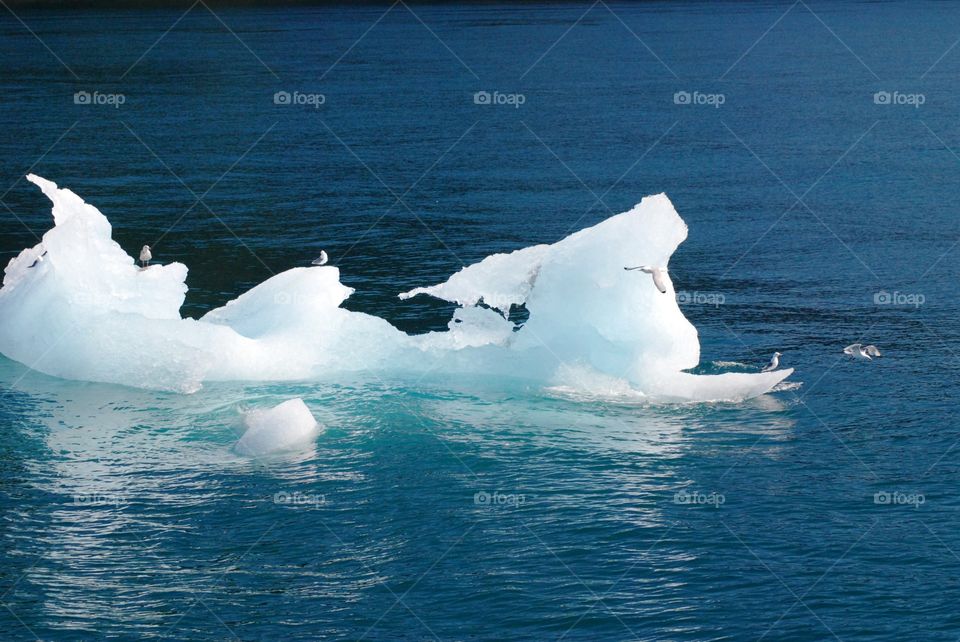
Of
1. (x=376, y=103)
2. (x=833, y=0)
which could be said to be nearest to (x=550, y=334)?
(x=376, y=103)

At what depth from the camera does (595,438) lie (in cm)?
2630

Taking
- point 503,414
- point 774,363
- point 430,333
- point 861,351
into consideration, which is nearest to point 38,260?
point 430,333

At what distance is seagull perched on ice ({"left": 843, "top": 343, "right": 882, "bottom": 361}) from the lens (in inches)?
1233

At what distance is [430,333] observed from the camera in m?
30.4

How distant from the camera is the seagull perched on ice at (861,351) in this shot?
31.3m

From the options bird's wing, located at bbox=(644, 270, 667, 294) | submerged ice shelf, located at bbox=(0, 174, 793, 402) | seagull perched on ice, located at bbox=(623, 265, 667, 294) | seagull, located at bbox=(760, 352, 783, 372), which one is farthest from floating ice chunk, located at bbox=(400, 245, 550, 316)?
seagull, located at bbox=(760, 352, 783, 372)

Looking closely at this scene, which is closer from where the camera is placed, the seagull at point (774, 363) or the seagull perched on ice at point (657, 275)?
the seagull perched on ice at point (657, 275)

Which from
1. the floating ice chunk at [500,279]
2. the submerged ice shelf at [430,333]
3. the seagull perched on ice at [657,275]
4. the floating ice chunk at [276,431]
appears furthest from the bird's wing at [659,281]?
the floating ice chunk at [276,431]

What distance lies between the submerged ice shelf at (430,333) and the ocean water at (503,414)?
0.67 meters

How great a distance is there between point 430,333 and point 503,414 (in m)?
3.39

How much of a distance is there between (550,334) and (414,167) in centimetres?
2760

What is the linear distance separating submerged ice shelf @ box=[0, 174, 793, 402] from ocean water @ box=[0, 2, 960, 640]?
0.67 metres

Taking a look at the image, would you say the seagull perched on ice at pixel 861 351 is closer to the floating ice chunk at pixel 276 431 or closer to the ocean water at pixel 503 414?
the ocean water at pixel 503 414

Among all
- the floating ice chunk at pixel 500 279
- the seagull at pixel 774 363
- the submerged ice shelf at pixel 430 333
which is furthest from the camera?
the floating ice chunk at pixel 500 279
